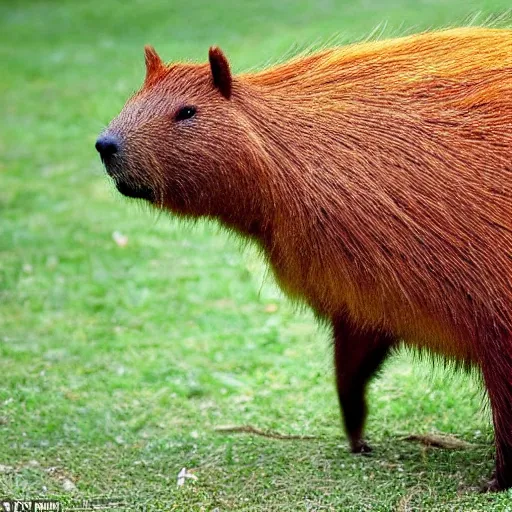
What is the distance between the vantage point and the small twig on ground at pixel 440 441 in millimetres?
5272

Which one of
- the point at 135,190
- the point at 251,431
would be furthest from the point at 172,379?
the point at 135,190

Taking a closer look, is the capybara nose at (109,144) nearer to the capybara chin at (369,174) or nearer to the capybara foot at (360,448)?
the capybara chin at (369,174)

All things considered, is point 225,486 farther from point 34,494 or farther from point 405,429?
point 405,429

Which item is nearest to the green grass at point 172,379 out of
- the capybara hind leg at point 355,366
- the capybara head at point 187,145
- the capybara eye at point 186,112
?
the capybara hind leg at point 355,366

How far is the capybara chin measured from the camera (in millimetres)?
4102

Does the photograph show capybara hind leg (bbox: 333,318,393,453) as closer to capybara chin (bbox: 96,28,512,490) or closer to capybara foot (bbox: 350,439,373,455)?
capybara foot (bbox: 350,439,373,455)

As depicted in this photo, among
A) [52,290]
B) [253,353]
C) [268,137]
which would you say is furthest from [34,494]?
[52,290]

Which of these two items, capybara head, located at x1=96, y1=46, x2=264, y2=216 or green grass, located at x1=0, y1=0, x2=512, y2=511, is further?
green grass, located at x1=0, y1=0, x2=512, y2=511

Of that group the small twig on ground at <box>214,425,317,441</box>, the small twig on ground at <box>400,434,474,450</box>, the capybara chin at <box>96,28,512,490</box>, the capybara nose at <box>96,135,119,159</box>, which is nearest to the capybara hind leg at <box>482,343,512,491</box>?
the capybara chin at <box>96,28,512,490</box>

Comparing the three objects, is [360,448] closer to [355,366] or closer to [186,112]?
[355,366]

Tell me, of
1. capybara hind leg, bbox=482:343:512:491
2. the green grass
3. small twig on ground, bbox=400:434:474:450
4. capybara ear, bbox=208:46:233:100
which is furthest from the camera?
small twig on ground, bbox=400:434:474:450

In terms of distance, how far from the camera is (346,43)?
16.4ft

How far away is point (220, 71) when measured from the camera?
430cm

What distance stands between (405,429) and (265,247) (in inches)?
66.4
